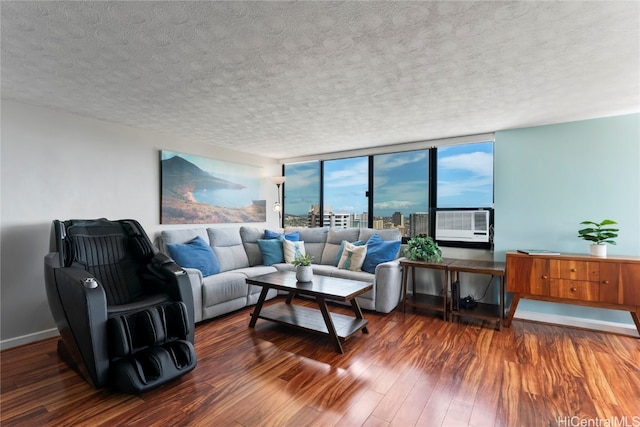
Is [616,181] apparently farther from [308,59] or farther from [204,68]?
[204,68]

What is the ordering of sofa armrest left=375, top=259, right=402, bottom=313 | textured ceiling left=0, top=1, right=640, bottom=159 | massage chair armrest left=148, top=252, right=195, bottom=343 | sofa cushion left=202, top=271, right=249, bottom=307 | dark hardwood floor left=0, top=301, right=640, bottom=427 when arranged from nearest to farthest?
textured ceiling left=0, top=1, right=640, bottom=159, dark hardwood floor left=0, top=301, right=640, bottom=427, massage chair armrest left=148, top=252, right=195, bottom=343, sofa cushion left=202, top=271, right=249, bottom=307, sofa armrest left=375, top=259, right=402, bottom=313

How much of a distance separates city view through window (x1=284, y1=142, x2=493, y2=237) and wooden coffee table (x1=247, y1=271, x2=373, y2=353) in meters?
1.89

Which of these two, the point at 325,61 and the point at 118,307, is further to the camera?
the point at 118,307

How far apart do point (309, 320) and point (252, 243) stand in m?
1.95

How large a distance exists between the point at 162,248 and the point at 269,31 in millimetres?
3063

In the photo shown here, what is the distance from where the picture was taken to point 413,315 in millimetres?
3568

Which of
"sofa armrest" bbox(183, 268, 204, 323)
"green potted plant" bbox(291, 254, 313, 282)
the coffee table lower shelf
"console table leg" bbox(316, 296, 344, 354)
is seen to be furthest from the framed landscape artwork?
"console table leg" bbox(316, 296, 344, 354)

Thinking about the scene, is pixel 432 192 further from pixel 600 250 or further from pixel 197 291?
pixel 197 291

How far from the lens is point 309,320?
3.04 metres

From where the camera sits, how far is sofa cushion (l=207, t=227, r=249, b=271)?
4.06m

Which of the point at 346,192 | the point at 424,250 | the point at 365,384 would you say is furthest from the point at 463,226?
the point at 365,384

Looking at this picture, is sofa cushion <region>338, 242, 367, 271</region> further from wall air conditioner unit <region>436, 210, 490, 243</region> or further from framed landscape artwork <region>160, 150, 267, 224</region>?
framed landscape artwork <region>160, 150, 267, 224</region>

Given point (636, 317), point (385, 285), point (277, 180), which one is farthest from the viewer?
point (277, 180)

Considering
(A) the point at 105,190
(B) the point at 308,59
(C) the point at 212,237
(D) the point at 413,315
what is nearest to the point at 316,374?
(D) the point at 413,315
